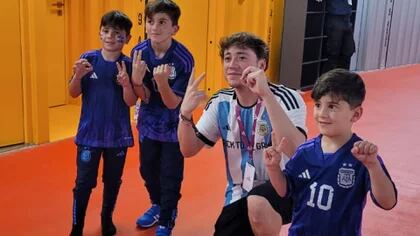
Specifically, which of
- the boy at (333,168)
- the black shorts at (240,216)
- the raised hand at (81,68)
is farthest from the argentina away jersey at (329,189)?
the raised hand at (81,68)

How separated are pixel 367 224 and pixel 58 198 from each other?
1.95 metres

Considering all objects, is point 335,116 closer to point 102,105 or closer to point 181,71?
point 181,71

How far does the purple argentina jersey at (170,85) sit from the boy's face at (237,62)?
683 mm

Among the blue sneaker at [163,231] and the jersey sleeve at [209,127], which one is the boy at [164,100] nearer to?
the blue sneaker at [163,231]

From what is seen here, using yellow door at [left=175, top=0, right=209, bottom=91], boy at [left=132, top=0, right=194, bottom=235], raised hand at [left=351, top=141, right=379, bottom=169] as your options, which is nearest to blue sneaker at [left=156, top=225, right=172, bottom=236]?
boy at [left=132, top=0, right=194, bottom=235]

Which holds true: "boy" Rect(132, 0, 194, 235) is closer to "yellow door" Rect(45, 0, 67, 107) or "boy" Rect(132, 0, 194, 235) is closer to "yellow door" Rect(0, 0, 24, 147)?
"yellow door" Rect(0, 0, 24, 147)

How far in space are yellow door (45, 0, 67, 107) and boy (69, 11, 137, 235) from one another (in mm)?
3160

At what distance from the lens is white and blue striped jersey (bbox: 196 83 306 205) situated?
2250mm

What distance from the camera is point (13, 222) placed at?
320 centimetres

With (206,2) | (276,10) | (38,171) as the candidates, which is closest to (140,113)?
(38,171)

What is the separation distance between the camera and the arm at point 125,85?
110 inches

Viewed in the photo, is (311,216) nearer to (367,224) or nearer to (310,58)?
(367,224)

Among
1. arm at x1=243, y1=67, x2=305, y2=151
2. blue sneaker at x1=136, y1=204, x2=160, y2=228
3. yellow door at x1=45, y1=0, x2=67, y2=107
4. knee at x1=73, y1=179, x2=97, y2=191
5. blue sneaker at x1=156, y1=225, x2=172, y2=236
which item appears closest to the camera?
arm at x1=243, y1=67, x2=305, y2=151

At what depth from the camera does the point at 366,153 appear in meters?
1.63
